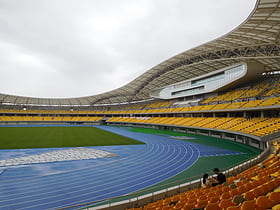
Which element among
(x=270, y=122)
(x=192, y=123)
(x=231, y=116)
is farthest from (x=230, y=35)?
(x=192, y=123)

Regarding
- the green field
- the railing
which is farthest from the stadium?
the green field

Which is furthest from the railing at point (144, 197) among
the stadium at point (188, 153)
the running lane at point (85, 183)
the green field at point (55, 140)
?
the green field at point (55, 140)

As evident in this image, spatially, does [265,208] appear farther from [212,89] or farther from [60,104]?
[60,104]

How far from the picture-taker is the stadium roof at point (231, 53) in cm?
1455

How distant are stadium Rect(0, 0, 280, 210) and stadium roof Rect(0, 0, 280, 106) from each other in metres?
0.10

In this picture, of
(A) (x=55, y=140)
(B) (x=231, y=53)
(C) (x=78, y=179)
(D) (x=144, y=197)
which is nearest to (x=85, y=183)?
(C) (x=78, y=179)

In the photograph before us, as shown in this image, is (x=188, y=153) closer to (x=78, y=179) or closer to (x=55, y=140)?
(x=78, y=179)

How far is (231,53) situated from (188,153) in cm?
1568

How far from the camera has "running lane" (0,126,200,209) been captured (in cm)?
764

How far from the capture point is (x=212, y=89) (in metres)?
32.8

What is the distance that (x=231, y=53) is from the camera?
79.0 ft

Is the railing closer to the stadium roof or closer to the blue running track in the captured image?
the blue running track

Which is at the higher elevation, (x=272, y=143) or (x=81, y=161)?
(x=272, y=143)

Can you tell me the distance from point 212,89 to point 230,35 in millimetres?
14751
